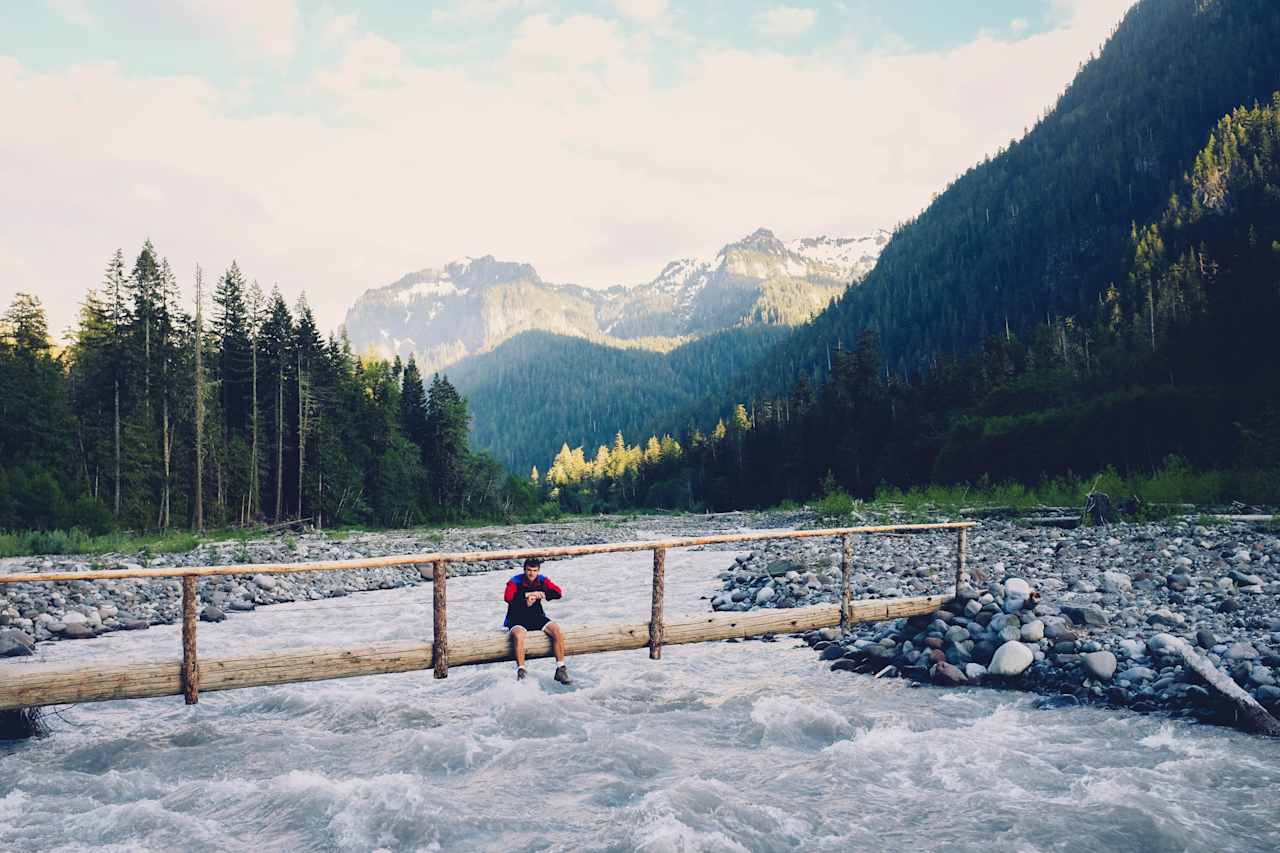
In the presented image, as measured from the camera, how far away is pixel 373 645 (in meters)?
9.38

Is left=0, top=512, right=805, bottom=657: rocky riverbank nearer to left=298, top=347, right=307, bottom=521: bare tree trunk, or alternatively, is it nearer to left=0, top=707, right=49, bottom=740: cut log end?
left=0, top=707, right=49, bottom=740: cut log end

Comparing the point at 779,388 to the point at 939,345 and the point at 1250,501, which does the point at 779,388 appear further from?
the point at 1250,501

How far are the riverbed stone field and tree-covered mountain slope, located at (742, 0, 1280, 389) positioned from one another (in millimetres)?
103516

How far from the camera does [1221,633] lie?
35.2 feet

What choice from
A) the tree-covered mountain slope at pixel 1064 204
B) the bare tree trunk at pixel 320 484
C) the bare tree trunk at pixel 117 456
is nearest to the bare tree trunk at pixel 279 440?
the bare tree trunk at pixel 320 484

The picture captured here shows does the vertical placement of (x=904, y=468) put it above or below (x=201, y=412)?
below

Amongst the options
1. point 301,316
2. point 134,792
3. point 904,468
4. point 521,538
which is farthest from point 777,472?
point 134,792

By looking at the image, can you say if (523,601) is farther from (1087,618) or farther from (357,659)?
(1087,618)

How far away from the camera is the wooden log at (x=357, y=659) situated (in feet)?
26.3

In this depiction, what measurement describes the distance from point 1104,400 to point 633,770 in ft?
145

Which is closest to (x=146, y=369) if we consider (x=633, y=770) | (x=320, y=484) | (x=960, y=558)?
(x=320, y=484)

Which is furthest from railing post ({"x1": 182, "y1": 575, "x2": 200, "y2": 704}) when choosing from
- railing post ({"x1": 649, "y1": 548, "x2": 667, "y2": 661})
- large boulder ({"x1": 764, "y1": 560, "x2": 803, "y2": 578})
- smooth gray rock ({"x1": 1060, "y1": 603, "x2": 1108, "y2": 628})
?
large boulder ({"x1": 764, "y1": 560, "x2": 803, "y2": 578})

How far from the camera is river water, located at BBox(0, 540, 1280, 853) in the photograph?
6.83 m

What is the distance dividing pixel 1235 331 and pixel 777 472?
47004 millimetres
